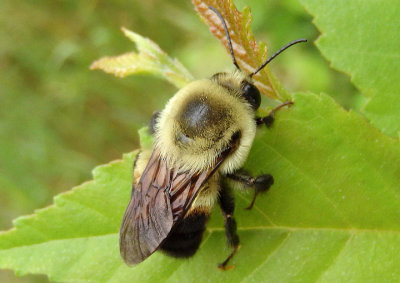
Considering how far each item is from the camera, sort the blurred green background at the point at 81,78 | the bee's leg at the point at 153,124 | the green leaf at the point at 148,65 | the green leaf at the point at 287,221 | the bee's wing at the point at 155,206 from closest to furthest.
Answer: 1. the green leaf at the point at 287,221
2. the bee's wing at the point at 155,206
3. the green leaf at the point at 148,65
4. the bee's leg at the point at 153,124
5. the blurred green background at the point at 81,78

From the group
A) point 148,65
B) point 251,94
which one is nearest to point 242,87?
point 251,94

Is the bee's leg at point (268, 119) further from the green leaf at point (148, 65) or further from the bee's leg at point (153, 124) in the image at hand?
the bee's leg at point (153, 124)

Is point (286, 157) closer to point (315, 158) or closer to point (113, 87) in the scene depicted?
point (315, 158)

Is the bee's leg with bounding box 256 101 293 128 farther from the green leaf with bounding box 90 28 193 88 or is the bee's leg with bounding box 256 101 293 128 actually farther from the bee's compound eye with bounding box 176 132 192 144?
the green leaf with bounding box 90 28 193 88

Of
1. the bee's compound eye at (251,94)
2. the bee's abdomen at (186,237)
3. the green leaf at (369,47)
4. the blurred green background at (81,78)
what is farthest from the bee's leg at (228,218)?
the blurred green background at (81,78)

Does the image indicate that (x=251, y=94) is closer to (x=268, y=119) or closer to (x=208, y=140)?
(x=268, y=119)

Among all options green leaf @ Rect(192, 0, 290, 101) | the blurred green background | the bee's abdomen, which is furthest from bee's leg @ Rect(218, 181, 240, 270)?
the blurred green background

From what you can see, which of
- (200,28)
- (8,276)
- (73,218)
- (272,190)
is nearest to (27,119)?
(8,276)
